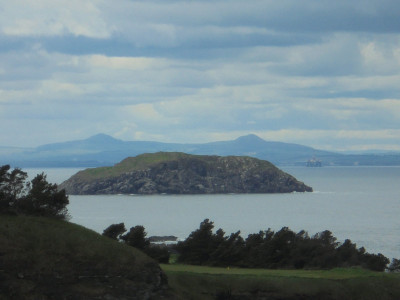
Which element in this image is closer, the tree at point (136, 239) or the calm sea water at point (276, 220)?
the tree at point (136, 239)

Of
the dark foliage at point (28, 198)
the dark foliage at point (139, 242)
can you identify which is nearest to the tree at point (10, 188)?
the dark foliage at point (28, 198)

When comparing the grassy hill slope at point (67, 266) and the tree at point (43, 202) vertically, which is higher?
the tree at point (43, 202)

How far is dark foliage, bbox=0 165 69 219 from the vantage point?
3544 cm

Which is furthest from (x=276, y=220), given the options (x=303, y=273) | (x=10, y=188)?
(x=10, y=188)

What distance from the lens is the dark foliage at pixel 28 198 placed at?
35.4m

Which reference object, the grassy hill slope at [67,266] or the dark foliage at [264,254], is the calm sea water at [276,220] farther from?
the grassy hill slope at [67,266]

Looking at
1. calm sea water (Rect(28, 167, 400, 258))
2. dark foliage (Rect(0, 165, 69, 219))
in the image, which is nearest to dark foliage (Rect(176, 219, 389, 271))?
dark foliage (Rect(0, 165, 69, 219))

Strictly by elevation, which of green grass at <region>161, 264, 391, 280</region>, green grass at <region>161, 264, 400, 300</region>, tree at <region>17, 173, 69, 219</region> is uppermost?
tree at <region>17, 173, 69, 219</region>

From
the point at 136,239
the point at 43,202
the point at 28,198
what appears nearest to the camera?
the point at 28,198

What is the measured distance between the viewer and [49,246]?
31734mm

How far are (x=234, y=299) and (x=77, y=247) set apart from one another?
24.6 feet

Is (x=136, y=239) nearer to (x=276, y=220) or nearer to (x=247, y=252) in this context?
(x=247, y=252)

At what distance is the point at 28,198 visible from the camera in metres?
35.9

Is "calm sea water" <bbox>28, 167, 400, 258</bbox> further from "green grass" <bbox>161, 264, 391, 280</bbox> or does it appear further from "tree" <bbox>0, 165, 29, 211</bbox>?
"tree" <bbox>0, 165, 29, 211</bbox>
